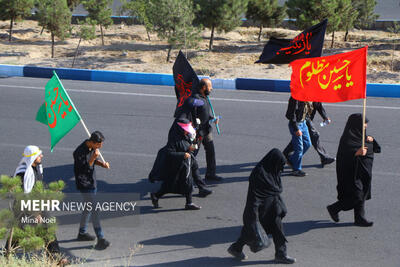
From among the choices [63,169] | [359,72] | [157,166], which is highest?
[359,72]

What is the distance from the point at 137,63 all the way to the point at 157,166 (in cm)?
1205

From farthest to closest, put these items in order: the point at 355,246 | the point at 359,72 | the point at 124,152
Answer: the point at 124,152, the point at 359,72, the point at 355,246

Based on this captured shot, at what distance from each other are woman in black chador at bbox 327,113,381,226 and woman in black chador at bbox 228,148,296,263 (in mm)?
1304

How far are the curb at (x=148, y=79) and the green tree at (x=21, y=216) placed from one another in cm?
1090

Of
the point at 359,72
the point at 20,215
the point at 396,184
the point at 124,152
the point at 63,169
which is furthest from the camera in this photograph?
the point at 124,152

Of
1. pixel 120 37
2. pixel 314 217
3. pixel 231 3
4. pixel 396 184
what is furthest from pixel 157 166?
pixel 120 37

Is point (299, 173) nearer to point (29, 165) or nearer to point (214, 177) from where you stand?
point (214, 177)

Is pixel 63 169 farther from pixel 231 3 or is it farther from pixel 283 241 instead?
pixel 231 3

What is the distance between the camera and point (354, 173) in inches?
270

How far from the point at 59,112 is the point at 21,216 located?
195 centimetres

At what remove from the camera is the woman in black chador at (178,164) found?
737cm

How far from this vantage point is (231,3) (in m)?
20.4

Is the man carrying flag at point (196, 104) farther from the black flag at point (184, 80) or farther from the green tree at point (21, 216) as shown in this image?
the green tree at point (21, 216)

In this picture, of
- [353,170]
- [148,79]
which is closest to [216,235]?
[353,170]
